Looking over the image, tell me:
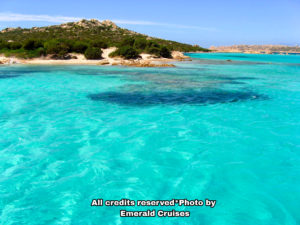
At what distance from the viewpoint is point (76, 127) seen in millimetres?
8984

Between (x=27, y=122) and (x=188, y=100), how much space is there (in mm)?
8059

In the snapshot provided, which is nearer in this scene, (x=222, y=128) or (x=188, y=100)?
(x=222, y=128)

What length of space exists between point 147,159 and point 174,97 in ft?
26.2

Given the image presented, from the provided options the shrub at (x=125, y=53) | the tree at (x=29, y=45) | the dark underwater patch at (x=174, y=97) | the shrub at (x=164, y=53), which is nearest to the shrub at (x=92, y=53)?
the shrub at (x=125, y=53)

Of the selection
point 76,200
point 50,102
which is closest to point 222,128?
point 76,200

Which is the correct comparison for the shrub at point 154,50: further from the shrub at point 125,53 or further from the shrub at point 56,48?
the shrub at point 56,48

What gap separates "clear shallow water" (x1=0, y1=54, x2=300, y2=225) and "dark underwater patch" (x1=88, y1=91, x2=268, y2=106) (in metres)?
0.27

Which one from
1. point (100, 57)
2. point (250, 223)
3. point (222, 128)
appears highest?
point (100, 57)

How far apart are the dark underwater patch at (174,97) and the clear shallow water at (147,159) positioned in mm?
266

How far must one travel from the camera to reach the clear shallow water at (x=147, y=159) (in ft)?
15.2

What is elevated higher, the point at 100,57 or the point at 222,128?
the point at 100,57

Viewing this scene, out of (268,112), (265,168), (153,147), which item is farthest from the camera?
(268,112)

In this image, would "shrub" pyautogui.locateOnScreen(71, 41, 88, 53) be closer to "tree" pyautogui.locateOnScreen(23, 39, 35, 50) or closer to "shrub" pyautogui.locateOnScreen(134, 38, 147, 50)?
"tree" pyautogui.locateOnScreen(23, 39, 35, 50)

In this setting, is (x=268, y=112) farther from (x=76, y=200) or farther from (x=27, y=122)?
(x=27, y=122)
